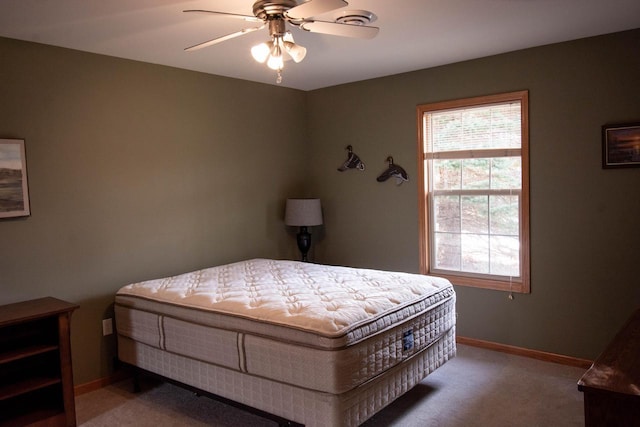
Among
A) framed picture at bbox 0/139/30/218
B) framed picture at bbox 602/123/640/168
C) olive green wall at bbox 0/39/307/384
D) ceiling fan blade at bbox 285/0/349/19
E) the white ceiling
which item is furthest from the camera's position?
framed picture at bbox 602/123/640/168

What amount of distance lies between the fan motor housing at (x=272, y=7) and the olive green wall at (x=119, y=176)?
178 cm

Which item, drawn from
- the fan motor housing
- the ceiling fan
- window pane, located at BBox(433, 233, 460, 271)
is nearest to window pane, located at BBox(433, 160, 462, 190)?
window pane, located at BBox(433, 233, 460, 271)

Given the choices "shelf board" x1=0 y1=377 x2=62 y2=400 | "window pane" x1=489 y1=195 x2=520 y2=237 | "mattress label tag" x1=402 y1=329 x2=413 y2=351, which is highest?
"window pane" x1=489 y1=195 x2=520 y2=237

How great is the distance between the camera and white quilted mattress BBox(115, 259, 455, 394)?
2.44m

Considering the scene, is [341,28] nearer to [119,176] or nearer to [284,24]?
[284,24]

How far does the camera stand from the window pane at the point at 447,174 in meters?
4.26

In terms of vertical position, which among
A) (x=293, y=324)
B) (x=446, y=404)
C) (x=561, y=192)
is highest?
(x=561, y=192)

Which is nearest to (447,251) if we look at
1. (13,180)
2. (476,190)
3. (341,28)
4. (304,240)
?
(476,190)

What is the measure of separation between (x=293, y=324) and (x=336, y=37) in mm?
1921

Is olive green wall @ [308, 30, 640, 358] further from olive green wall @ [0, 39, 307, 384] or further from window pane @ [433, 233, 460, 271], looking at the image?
olive green wall @ [0, 39, 307, 384]

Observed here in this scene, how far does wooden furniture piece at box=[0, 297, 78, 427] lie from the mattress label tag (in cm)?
195

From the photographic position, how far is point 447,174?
14.2ft

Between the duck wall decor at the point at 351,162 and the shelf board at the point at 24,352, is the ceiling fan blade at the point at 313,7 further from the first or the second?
the duck wall decor at the point at 351,162

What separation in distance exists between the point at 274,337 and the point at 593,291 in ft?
8.01
